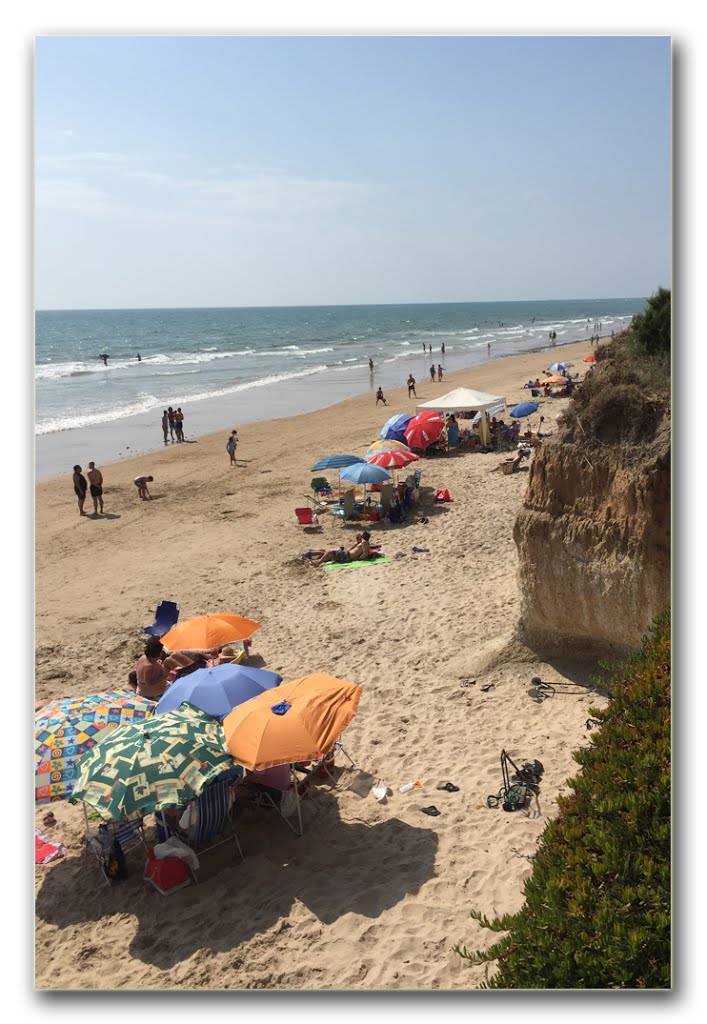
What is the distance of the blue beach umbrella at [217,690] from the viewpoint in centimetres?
819

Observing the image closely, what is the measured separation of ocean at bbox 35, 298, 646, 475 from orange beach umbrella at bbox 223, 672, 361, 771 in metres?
3.83

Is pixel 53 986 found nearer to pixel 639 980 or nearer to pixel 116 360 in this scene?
pixel 639 980

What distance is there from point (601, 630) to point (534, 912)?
482cm

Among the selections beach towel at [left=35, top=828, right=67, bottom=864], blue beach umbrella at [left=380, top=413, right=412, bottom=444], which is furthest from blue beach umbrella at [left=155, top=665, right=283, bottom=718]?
blue beach umbrella at [left=380, top=413, right=412, bottom=444]

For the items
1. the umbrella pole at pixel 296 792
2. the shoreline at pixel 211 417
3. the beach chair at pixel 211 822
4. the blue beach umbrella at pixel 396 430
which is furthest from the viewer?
the shoreline at pixel 211 417

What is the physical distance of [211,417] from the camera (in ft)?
116

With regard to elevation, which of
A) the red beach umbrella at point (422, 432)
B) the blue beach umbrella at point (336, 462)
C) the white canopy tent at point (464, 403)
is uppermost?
the white canopy tent at point (464, 403)

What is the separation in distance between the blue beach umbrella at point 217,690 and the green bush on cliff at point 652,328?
17.1ft

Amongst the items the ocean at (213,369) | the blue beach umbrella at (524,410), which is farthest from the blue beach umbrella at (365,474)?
the blue beach umbrella at (524,410)

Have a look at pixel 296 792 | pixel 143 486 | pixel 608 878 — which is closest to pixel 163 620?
pixel 296 792

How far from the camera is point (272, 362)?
64.2 meters

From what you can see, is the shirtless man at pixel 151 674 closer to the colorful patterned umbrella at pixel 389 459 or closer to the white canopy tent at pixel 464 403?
the colorful patterned umbrella at pixel 389 459
